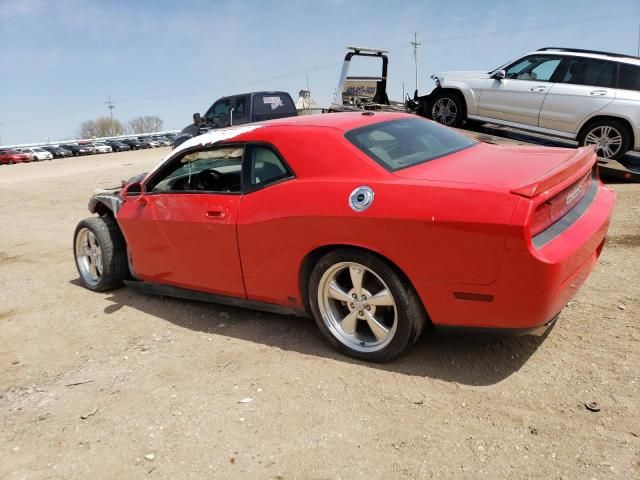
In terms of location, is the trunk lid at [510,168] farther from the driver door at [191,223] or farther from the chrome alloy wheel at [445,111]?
the chrome alloy wheel at [445,111]

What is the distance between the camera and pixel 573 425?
8.45 ft

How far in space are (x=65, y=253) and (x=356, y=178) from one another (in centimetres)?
510

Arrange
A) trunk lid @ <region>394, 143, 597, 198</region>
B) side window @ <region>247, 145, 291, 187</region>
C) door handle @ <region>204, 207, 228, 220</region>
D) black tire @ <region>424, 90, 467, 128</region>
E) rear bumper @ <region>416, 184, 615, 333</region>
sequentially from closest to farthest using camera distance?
rear bumper @ <region>416, 184, 615, 333</region> < trunk lid @ <region>394, 143, 597, 198</region> < side window @ <region>247, 145, 291, 187</region> < door handle @ <region>204, 207, 228, 220</region> < black tire @ <region>424, 90, 467, 128</region>

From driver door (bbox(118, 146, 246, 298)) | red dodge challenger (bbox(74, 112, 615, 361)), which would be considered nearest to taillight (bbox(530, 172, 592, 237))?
red dodge challenger (bbox(74, 112, 615, 361))

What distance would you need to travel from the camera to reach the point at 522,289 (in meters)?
2.65

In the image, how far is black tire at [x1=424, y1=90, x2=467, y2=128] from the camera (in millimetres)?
9945

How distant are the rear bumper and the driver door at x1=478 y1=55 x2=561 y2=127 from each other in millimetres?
6513

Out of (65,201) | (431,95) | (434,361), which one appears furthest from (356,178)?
(65,201)

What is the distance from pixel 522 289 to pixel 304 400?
1.30 meters

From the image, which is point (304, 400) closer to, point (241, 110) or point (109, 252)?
point (109, 252)

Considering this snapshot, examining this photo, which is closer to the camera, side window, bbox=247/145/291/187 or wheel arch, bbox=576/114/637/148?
side window, bbox=247/145/291/187

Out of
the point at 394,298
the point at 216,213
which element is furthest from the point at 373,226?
the point at 216,213

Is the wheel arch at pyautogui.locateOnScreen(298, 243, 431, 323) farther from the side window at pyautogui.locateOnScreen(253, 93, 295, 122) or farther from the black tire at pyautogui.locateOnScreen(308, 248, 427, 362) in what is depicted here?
the side window at pyautogui.locateOnScreen(253, 93, 295, 122)

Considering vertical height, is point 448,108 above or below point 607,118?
above
